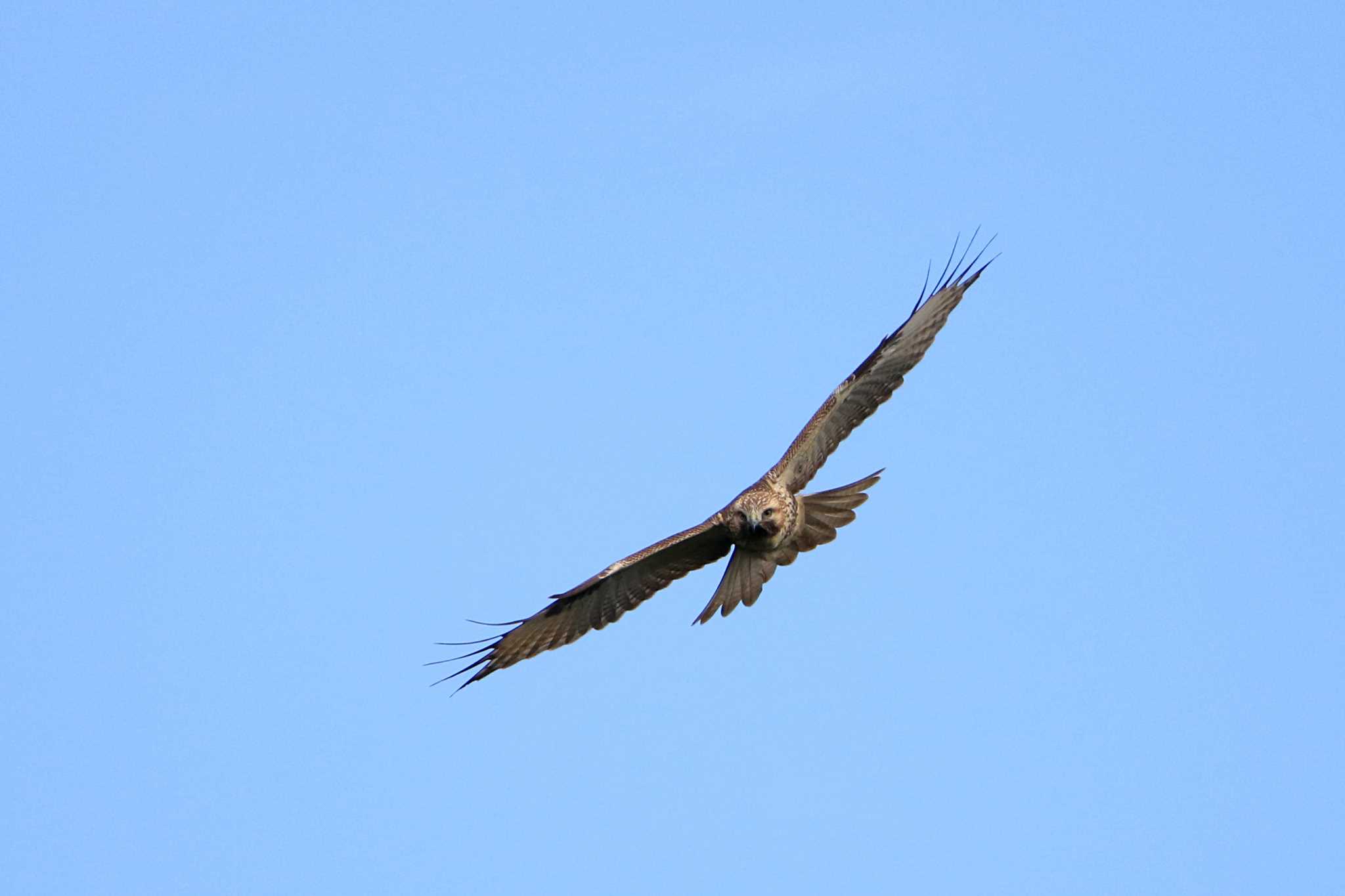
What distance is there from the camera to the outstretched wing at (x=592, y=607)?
11445mm

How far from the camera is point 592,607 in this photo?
1156cm

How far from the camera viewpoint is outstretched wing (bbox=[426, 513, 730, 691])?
11.4 meters

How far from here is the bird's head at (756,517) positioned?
1066 centimetres

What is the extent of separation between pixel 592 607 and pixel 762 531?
1.60 meters

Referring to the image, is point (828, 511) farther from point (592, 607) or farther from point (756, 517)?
point (592, 607)

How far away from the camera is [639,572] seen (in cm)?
1147

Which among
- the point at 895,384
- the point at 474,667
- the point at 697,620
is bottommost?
the point at 697,620

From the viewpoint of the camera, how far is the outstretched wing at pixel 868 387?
11.1 m

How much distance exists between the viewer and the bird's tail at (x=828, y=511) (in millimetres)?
10820

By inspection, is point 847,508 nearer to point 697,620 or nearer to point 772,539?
point 772,539

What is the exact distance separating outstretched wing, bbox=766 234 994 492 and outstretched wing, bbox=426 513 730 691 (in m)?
0.80

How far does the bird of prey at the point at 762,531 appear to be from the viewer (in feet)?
35.4

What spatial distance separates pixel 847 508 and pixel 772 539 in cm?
56

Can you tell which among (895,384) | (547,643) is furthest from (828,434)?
(547,643)
